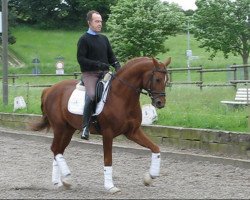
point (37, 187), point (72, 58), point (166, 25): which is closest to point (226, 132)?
point (37, 187)

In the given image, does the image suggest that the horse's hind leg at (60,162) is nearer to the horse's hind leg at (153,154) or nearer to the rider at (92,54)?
the rider at (92,54)

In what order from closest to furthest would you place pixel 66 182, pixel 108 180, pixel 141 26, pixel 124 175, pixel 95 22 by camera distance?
pixel 108 180 < pixel 66 182 < pixel 95 22 < pixel 124 175 < pixel 141 26

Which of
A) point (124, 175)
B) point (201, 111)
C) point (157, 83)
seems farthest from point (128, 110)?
point (201, 111)

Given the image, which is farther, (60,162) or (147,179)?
(60,162)

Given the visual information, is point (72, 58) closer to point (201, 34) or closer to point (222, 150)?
point (201, 34)

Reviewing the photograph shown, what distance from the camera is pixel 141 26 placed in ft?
149

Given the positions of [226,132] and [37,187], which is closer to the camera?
[37,187]

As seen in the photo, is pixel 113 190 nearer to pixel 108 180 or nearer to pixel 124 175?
pixel 108 180

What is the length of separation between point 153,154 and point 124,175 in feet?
5.17

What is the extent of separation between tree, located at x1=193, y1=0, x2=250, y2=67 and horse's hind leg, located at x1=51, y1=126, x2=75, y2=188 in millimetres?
25106

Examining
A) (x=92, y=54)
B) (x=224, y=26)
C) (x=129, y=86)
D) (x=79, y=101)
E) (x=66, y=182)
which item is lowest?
(x=66, y=182)

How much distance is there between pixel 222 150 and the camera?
11.3 metres

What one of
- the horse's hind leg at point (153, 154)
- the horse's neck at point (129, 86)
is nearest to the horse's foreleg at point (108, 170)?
the horse's hind leg at point (153, 154)

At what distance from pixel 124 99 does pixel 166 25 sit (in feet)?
130
